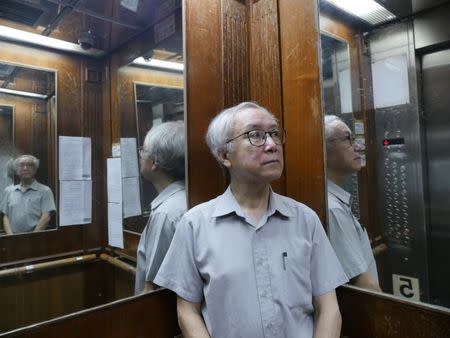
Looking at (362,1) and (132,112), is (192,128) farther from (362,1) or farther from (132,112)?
(362,1)

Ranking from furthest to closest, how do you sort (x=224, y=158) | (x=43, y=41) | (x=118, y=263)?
(x=118, y=263)
(x=43, y=41)
(x=224, y=158)

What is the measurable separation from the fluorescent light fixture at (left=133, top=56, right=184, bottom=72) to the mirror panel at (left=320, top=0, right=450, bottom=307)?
27.9 inches

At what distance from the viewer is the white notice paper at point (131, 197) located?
5.60 ft

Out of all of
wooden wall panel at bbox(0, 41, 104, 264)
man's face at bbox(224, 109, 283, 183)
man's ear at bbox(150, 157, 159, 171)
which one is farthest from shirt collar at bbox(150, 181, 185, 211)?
man's face at bbox(224, 109, 283, 183)

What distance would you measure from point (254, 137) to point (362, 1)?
0.77 m

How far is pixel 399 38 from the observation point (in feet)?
4.30

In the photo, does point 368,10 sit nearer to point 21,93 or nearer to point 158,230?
point 158,230

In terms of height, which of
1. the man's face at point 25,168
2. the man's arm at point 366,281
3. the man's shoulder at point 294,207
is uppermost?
the man's face at point 25,168

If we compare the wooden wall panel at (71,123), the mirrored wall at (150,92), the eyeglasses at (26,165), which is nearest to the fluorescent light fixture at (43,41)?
the wooden wall panel at (71,123)

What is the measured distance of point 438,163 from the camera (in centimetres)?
121

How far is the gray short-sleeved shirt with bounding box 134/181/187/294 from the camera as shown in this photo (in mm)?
1540

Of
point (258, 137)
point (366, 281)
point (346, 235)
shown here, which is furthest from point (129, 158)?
point (366, 281)

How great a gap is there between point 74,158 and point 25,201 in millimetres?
314

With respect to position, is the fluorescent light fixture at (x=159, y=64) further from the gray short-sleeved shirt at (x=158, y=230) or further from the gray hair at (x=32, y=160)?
the gray hair at (x=32, y=160)
